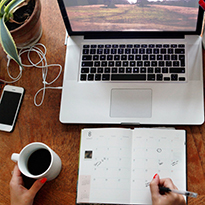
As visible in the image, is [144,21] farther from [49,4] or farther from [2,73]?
[2,73]

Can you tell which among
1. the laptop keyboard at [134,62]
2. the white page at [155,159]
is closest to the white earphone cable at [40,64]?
the laptop keyboard at [134,62]

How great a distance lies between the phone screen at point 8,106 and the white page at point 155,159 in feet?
1.36

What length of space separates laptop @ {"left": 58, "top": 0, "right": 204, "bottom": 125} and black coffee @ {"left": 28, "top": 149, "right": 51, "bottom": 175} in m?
0.12

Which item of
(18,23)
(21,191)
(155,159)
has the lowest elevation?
(21,191)

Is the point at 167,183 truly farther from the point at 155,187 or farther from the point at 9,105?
the point at 9,105

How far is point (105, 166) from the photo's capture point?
2.62ft

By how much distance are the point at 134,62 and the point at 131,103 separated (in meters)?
0.14

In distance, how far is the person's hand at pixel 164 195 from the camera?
0.71 m

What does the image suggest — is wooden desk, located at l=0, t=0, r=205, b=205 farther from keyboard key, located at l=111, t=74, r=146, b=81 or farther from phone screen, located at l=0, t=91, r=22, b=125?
keyboard key, located at l=111, t=74, r=146, b=81

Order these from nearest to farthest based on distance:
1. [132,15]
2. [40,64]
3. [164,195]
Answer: [164,195], [132,15], [40,64]

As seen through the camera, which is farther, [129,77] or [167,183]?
[129,77]

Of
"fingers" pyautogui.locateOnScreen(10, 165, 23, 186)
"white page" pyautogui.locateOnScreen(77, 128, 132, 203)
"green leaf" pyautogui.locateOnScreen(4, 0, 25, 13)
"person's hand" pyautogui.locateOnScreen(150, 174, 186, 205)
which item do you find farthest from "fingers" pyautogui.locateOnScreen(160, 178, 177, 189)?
"green leaf" pyautogui.locateOnScreen(4, 0, 25, 13)

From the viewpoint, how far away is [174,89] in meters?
0.82

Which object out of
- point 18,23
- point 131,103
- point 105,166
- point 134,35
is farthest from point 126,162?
point 18,23
